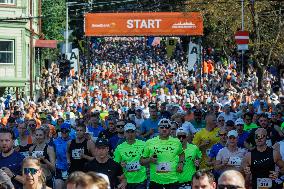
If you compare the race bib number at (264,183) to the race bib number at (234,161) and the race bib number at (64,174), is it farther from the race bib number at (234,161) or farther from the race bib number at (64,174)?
the race bib number at (64,174)

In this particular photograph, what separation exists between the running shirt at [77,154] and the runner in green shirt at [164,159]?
4.85 feet

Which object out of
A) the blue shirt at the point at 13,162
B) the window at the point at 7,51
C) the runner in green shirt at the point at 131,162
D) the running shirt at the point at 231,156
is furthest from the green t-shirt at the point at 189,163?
the window at the point at 7,51

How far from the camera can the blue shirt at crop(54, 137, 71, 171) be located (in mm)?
15297

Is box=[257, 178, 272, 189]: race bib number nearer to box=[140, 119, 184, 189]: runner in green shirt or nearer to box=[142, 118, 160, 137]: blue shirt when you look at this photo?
box=[140, 119, 184, 189]: runner in green shirt

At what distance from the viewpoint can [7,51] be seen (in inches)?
1730

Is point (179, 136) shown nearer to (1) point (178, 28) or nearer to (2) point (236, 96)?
(2) point (236, 96)

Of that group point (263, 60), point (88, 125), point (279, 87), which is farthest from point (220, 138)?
point (263, 60)

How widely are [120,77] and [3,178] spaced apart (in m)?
37.2

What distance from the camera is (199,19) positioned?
4406 centimetres

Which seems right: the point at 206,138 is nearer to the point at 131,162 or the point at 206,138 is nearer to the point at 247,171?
the point at 131,162

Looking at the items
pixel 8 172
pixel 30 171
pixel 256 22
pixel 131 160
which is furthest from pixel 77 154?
pixel 256 22

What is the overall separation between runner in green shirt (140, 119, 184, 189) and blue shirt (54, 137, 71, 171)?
200 cm

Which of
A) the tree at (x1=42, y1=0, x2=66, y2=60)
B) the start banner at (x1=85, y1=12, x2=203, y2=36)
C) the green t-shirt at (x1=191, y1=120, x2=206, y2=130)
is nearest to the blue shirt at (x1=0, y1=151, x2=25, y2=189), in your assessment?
the green t-shirt at (x1=191, y1=120, x2=206, y2=130)

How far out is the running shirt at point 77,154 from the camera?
589 inches
